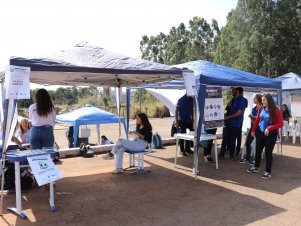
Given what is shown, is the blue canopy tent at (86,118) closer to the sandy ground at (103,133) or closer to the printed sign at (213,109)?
the sandy ground at (103,133)

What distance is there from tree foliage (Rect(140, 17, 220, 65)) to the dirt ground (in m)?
33.9

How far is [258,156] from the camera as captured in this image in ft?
20.9

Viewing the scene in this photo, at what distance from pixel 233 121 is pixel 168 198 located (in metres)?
3.53

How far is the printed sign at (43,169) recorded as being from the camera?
4.12 meters

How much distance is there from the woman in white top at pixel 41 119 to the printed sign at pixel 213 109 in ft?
11.0

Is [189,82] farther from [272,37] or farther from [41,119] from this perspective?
[272,37]

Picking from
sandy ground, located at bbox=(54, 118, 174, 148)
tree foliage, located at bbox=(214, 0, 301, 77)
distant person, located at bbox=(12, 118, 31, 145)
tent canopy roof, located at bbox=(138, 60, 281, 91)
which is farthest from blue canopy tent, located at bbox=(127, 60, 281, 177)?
tree foliage, located at bbox=(214, 0, 301, 77)

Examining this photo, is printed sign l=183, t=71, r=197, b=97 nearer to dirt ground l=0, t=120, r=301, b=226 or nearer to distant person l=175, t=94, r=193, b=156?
dirt ground l=0, t=120, r=301, b=226

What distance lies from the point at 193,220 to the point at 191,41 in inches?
1566

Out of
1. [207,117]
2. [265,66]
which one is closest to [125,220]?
[207,117]

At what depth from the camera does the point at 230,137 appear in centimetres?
803

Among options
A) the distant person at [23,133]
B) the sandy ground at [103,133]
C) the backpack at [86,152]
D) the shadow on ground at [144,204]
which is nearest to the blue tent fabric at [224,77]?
the shadow on ground at [144,204]

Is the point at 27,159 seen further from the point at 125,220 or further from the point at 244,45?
the point at 244,45

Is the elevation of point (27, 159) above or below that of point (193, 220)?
above
